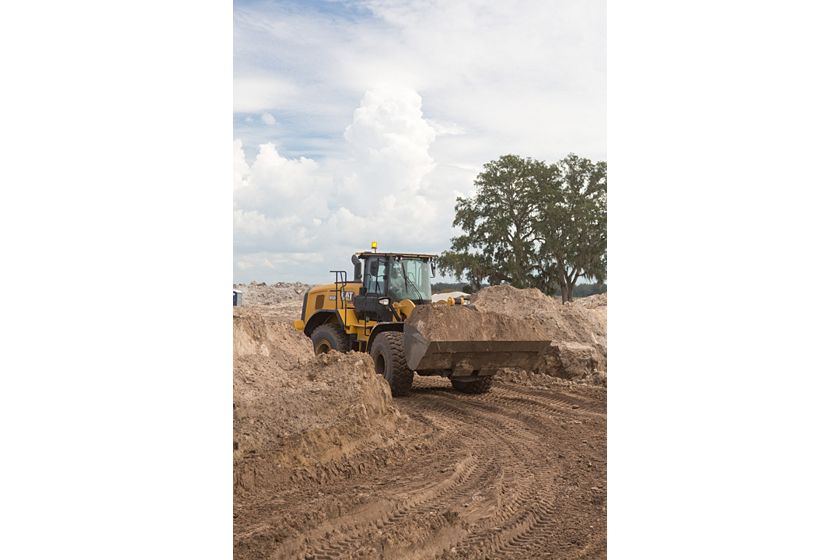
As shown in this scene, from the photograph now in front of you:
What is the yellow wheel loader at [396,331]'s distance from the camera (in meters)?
7.77

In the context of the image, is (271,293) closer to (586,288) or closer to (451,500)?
(586,288)

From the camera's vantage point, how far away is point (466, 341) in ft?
25.1

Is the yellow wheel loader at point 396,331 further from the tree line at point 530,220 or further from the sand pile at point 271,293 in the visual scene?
the sand pile at point 271,293

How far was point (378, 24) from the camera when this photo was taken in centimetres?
433

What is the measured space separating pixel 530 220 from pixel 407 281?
196 cm

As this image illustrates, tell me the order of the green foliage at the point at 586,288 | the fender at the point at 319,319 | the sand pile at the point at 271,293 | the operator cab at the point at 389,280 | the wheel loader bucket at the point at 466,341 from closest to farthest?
the wheel loader bucket at the point at 466,341, the operator cab at the point at 389,280, the green foliage at the point at 586,288, the fender at the point at 319,319, the sand pile at the point at 271,293

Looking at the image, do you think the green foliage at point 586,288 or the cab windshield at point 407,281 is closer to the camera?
the cab windshield at point 407,281

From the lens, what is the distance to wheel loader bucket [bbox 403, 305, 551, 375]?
7613 mm

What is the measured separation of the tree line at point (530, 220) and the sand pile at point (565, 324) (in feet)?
2.58

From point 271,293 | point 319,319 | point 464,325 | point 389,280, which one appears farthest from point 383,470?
point 271,293

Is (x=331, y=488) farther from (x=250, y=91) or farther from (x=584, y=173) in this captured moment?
(x=584, y=173)

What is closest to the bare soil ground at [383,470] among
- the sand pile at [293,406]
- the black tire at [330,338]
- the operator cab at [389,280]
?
the sand pile at [293,406]
